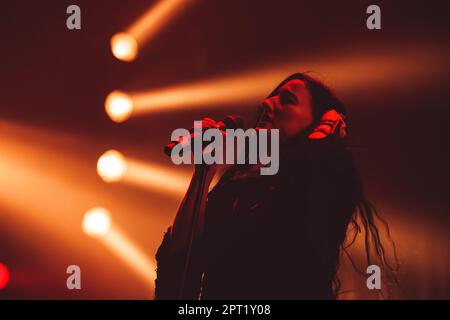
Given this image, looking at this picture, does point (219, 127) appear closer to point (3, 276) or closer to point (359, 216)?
point (359, 216)

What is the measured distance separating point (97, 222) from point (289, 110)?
1.05m

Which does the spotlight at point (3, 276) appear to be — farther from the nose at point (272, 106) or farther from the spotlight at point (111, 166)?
the nose at point (272, 106)

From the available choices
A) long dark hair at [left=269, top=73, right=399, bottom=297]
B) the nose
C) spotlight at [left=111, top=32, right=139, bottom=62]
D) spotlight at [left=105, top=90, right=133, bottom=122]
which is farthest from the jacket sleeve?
spotlight at [left=111, top=32, right=139, bottom=62]

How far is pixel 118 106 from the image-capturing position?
211 cm

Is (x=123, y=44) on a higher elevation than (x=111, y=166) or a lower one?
higher

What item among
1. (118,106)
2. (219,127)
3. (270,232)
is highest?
(118,106)

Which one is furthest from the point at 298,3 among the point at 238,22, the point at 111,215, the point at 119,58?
the point at 111,215

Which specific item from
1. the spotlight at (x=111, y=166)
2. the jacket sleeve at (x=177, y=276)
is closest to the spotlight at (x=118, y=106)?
the spotlight at (x=111, y=166)

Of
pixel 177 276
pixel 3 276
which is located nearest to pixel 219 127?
pixel 177 276

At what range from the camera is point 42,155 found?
207cm

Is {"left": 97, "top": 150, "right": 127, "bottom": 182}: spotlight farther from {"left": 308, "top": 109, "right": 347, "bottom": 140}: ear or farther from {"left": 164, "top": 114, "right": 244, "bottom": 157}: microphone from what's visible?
{"left": 308, "top": 109, "right": 347, "bottom": 140}: ear

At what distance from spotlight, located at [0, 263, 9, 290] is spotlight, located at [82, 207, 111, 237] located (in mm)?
369

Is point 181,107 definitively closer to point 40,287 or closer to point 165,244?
point 165,244
